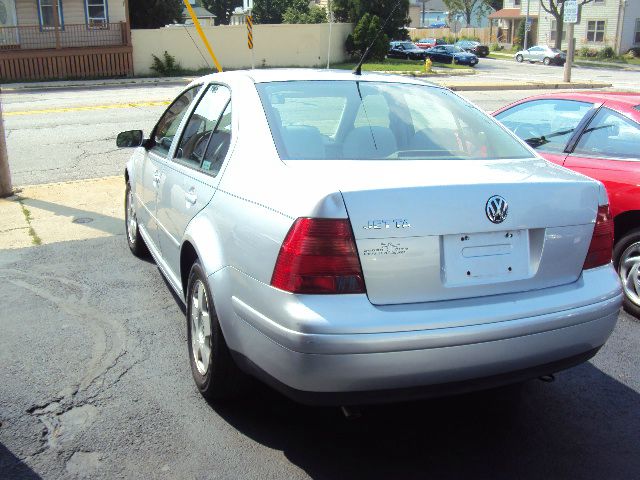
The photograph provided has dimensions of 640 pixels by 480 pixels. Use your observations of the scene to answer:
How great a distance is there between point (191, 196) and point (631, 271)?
3.25 m

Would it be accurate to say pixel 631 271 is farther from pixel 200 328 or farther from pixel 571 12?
pixel 571 12

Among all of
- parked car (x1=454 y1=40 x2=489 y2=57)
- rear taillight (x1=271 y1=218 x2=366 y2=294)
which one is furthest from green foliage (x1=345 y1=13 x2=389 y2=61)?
rear taillight (x1=271 y1=218 x2=366 y2=294)

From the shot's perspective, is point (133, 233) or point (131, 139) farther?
point (133, 233)

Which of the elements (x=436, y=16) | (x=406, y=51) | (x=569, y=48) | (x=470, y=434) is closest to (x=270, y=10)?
(x=406, y=51)

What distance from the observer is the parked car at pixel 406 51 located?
151 feet

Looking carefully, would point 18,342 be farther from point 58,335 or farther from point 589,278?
point 589,278

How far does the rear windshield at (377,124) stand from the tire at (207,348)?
2.83ft

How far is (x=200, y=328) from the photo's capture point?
12.8ft

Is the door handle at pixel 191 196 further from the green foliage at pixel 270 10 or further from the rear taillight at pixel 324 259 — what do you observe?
the green foliage at pixel 270 10

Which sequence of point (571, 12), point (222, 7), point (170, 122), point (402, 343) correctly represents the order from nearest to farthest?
point (402, 343) < point (170, 122) < point (571, 12) < point (222, 7)

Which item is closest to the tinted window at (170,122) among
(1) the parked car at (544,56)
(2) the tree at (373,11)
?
(2) the tree at (373,11)

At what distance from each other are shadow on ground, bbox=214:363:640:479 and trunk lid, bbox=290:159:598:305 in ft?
2.67

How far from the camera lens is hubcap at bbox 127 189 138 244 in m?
6.24

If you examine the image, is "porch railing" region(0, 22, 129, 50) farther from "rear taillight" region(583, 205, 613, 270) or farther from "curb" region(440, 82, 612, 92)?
"rear taillight" region(583, 205, 613, 270)
